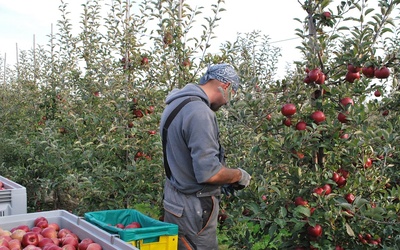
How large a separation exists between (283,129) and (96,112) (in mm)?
2348

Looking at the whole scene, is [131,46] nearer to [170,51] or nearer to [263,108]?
[170,51]

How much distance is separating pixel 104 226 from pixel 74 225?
16 cm

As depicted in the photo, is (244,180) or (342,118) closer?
(342,118)

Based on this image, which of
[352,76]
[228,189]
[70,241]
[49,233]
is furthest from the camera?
[228,189]

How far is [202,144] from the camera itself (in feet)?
7.72

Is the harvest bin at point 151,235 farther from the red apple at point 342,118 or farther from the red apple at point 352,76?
the red apple at point 352,76

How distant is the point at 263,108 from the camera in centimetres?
256

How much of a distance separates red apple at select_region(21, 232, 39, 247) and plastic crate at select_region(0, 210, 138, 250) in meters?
0.21

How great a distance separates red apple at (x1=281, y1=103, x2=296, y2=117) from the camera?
7.94ft

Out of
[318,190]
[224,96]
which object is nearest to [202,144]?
[224,96]

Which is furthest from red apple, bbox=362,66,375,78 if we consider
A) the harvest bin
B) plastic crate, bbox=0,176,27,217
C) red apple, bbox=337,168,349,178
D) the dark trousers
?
plastic crate, bbox=0,176,27,217

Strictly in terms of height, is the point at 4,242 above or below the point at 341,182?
below

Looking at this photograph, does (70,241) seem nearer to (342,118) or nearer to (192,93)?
(192,93)

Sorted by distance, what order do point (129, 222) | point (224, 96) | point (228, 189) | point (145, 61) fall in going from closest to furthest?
1. point (224, 96)
2. point (228, 189)
3. point (129, 222)
4. point (145, 61)
